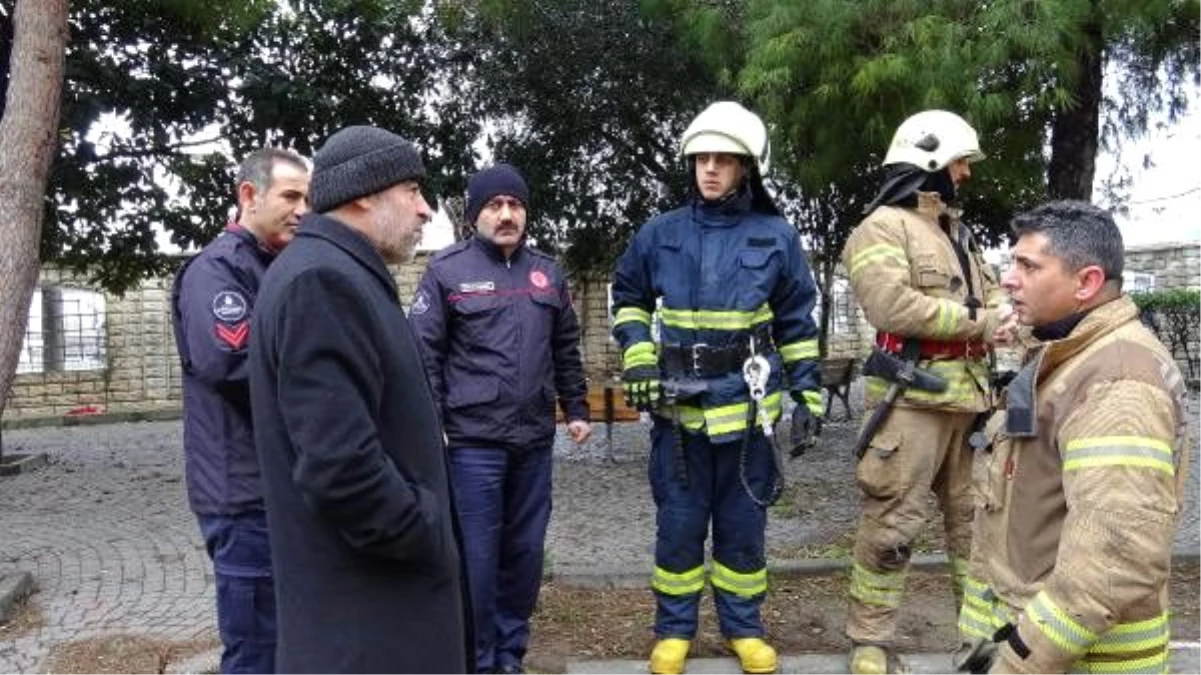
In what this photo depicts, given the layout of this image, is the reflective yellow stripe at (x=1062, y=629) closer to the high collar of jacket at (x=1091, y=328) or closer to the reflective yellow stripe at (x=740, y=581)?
the high collar of jacket at (x=1091, y=328)

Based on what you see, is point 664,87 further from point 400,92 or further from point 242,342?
point 242,342

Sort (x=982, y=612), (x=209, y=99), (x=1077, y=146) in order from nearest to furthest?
(x=982, y=612)
(x=1077, y=146)
(x=209, y=99)

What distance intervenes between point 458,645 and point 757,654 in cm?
221

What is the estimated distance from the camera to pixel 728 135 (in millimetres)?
4449

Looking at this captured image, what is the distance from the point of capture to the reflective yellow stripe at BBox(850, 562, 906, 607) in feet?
14.7

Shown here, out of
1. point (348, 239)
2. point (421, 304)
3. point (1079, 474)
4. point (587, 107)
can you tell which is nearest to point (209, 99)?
point (587, 107)

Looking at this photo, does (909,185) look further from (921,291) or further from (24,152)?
(24,152)

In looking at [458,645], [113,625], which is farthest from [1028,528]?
[113,625]

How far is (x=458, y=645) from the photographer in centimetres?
260

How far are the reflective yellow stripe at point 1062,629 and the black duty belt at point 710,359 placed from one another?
87.5 inches

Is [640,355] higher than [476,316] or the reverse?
the reverse

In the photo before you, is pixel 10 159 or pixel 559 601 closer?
pixel 10 159

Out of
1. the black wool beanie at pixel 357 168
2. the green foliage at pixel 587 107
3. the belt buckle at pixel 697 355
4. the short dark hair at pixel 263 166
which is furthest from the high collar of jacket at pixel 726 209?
the green foliage at pixel 587 107

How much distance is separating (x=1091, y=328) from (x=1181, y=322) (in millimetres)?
16381
